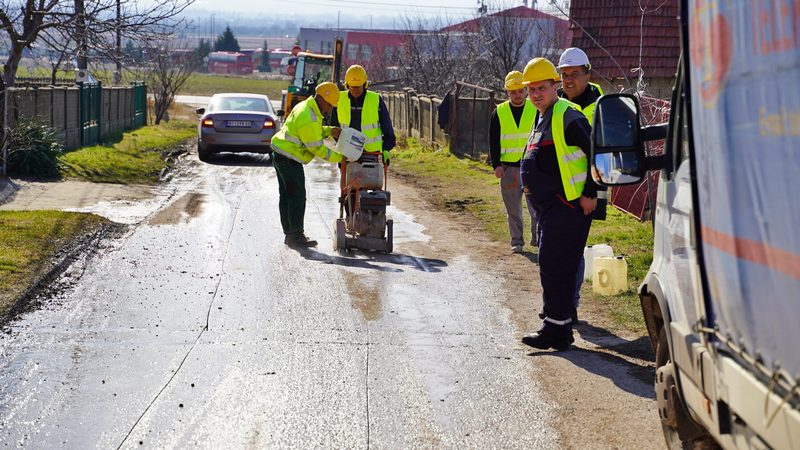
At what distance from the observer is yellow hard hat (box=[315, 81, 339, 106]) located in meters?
12.1

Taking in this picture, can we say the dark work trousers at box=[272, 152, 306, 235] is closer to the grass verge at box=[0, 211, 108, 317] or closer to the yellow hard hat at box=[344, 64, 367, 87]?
the yellow hard hat at box=[344, 64, 367, 87]

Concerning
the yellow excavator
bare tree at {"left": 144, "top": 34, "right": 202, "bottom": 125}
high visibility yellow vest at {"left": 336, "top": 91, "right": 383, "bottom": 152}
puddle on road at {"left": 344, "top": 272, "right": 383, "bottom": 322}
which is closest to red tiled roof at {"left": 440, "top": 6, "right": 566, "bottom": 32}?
the yellow excavator

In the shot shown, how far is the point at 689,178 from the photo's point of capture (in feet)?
14.2

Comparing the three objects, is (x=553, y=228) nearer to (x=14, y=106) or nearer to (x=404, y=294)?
(x=404, y=294)

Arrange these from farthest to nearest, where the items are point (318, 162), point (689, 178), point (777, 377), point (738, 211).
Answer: point (318, 162), point (689, 178), point (738, 211), point (777, 377)

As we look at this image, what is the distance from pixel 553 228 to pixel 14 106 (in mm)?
13557

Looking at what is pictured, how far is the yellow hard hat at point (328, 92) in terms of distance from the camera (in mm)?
12062

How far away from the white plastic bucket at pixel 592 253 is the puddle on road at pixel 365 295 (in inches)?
75.2

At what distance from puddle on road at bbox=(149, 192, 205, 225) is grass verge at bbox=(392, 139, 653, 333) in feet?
12.1

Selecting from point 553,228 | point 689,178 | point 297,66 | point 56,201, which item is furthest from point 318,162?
point 689,178

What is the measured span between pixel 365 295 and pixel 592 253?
7.24 ft

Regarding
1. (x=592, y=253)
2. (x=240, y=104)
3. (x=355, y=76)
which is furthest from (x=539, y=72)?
(x=240, y=104)

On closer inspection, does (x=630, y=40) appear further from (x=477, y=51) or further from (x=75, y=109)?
(x=477, y=51)

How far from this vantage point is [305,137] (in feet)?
40.3
